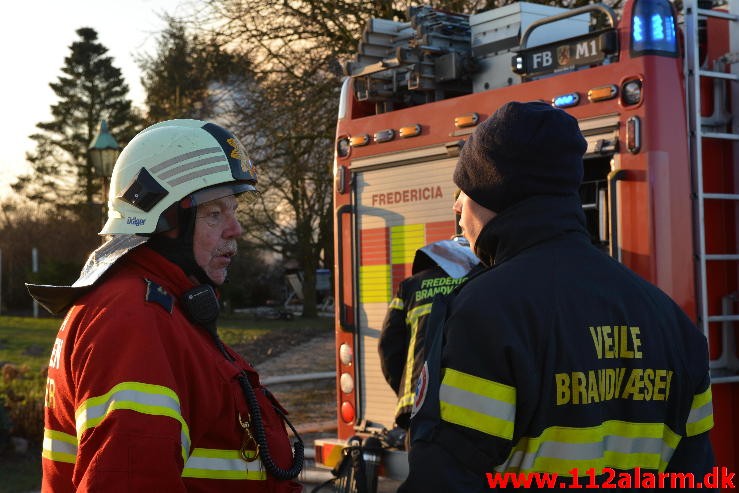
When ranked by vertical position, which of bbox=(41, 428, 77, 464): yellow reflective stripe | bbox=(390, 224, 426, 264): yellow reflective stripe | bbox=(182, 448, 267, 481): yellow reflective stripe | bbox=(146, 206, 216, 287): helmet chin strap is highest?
bbox=(390, 224, 426, 264): yellow reflective stripe

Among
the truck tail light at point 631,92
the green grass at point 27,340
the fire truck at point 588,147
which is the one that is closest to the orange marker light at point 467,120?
the fire truck at point 588,147

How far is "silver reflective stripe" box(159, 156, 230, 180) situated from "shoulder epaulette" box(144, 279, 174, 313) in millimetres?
300

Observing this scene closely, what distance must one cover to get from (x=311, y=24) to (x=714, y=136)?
29.7 feet

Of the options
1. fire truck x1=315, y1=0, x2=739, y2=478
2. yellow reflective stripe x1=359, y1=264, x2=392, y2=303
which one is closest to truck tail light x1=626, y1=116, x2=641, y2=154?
fire truck x1=315, y1=0, x2=739, y2=478

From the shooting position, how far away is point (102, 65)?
4797 centimetres

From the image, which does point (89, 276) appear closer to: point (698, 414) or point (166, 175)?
point (166, 175)

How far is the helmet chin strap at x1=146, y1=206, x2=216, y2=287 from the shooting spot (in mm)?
2338

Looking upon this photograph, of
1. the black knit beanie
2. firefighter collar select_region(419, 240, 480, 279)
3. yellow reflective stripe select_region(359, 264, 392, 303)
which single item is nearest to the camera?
the black knit beanie

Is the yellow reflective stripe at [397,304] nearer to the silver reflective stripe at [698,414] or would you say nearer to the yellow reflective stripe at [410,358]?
the yellow reflective stripe at [410,358]

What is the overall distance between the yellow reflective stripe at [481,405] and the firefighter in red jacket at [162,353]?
1.89 feet

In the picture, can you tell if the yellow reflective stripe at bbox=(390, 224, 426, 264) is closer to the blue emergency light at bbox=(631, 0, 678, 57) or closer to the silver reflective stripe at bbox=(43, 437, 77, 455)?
the blue emergency light at bbox=(631, 0, 678, 57)

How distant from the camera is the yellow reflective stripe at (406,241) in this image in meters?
5.57

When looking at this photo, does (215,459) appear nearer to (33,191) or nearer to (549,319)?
(549,319)

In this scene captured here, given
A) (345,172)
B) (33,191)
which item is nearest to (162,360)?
(345,172)
